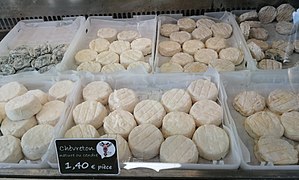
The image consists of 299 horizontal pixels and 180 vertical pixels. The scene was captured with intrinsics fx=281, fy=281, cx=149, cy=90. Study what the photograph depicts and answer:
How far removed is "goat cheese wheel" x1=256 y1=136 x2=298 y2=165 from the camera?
1171mm

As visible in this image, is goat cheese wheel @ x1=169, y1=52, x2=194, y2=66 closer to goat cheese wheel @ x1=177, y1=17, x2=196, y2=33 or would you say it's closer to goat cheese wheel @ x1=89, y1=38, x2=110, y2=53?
goat cheese wheel @ x1=177, y1=17, x2=196, y2=33

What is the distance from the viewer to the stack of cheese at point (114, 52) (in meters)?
1.84

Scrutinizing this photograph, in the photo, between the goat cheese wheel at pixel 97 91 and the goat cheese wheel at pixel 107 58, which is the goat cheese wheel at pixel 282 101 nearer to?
the goat cheese wheel at pixel 97 91

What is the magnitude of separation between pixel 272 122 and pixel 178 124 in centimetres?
47

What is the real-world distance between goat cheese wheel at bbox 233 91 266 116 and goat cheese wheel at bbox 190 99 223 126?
13 cm

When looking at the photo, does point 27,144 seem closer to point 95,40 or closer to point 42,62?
point 42,62

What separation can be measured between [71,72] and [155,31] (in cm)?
72

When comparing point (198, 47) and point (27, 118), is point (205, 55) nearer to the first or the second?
point (198, 47)

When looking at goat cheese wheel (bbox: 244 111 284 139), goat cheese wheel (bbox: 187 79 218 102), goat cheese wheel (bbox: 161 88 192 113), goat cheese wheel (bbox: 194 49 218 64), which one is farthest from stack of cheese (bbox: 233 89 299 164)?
goat cheese wheel (bbox: 194 49 218 64)

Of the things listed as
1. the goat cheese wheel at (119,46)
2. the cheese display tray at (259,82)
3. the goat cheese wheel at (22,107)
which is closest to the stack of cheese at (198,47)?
the cheese display tray at (259,82)

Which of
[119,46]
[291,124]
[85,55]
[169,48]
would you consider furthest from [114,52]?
[291,124]

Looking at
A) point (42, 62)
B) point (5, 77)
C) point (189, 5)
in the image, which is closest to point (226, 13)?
point (189, 5)

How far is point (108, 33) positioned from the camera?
7.11 feet

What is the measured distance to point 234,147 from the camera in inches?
48.1
